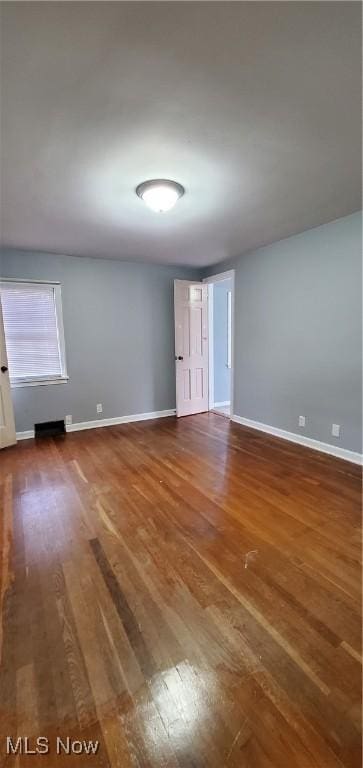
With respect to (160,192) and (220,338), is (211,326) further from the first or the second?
(160,192)

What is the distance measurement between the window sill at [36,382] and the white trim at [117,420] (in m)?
0.64

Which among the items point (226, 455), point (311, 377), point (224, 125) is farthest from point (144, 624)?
point (311, 377)

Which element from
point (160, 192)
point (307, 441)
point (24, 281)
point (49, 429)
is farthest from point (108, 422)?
point (160, 192)

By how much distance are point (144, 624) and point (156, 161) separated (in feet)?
8.34

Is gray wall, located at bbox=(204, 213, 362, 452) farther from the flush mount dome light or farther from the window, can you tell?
the window

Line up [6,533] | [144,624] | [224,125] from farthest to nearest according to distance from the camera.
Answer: [6,533], [224,125], [144,624]

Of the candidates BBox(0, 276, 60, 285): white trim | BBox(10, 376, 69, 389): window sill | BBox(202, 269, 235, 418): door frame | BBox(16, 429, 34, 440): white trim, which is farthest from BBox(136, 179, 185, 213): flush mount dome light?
BBox(16, 429, 34, 440): white trim

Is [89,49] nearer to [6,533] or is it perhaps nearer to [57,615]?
Answer: [57,615]

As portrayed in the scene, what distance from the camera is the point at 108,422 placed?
4.51 meters

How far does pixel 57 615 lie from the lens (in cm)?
142

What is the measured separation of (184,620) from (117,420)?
11.1 feet

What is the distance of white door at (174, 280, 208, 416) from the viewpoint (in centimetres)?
467

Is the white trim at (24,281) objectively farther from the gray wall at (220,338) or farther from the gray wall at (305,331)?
the gray wall at (220,338)

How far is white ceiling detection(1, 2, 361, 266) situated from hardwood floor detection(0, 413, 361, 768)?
7.78 feet
